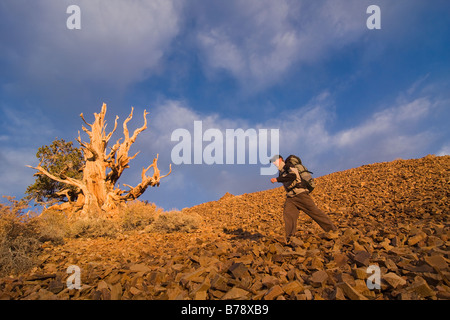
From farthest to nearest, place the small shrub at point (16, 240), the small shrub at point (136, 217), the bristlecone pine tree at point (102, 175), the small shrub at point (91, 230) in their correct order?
the bristlecone pine tree at point (102, 175)
the small shrub at point (136, 217)
the small shrub at point (91, 230)
the small shrub at point (16, 240)

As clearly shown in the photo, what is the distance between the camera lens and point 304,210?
21.6 feet

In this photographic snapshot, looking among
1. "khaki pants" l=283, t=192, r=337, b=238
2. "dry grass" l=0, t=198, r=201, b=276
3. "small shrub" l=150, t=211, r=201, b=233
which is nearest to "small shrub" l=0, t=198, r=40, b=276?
"dry grass" l=0, t=198, r=201, b=276

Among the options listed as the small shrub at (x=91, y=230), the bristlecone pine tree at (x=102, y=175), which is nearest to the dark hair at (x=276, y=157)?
the small shrub at (x=91, y=230)

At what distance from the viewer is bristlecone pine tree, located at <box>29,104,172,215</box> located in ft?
49.7

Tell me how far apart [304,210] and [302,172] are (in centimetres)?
92

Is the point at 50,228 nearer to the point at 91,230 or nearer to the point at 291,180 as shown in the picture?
the point at 91,230

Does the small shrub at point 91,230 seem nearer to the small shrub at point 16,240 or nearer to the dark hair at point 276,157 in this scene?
the small shrub at point 16,240

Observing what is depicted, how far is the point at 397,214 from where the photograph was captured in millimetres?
9711

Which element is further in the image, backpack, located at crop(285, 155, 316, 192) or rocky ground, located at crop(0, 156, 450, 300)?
backpack, located at crop(285, 155, 316, 192)

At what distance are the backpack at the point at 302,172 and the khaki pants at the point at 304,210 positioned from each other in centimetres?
24

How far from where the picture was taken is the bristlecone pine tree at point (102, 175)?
1514 centimetres

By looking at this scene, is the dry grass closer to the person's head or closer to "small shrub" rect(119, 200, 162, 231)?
"small shrub" rect(119, 200, 162, 231)

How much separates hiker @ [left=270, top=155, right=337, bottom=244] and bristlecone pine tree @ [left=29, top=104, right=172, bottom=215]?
10941 mm
